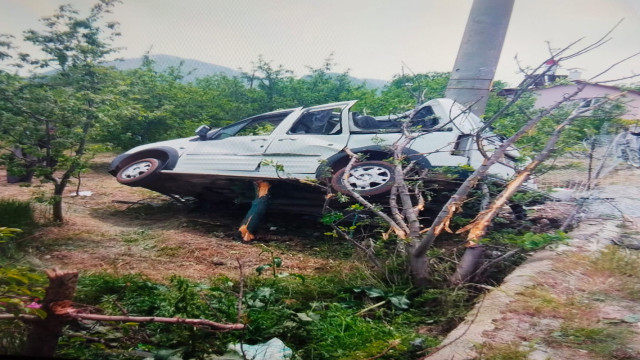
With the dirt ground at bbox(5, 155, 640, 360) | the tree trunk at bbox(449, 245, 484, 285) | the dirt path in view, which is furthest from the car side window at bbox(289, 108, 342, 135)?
the dirt path

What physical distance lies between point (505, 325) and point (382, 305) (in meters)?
0.63

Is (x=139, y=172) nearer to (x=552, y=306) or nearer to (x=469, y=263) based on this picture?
(x=469, y=263)

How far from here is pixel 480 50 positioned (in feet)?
8.35

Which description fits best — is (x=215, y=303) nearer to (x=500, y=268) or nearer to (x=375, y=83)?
(x=500, y=268)

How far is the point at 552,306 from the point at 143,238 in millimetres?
2420

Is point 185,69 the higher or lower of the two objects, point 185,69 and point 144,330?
the higher

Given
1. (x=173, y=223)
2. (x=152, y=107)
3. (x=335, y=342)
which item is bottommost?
(x=173, y=223)

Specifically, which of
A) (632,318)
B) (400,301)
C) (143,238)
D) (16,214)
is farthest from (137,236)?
(632,318)

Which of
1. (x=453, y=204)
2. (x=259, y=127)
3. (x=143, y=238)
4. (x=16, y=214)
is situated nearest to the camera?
(x=453, y=204)

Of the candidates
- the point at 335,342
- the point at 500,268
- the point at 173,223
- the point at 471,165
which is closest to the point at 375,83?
the point at 471,165

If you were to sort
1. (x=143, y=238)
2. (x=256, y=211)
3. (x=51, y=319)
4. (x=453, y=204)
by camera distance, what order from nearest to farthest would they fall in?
(x=51, y=319) → (x=453, y=204) → (x=143, y=238) → (x=256, y=211)

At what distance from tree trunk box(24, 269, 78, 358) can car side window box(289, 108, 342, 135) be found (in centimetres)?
240

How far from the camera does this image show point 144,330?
1.52 metres

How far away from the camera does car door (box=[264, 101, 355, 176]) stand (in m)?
3.18
